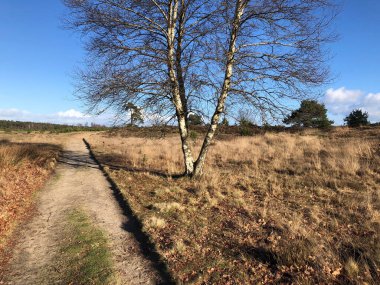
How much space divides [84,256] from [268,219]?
3734mm

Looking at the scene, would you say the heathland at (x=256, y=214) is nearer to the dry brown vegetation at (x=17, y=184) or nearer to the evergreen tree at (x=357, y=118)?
the dry brown vegetation at (x=17, y=184)

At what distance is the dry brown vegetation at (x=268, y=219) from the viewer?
4562 mm

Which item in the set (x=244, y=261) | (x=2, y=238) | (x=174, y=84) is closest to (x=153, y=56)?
(x=174, y=84)

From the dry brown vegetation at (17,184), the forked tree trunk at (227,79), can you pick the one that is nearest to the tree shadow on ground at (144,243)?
the dry brown vegetation at (17,184)

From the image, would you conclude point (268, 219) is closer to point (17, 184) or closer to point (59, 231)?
point (59, 231)

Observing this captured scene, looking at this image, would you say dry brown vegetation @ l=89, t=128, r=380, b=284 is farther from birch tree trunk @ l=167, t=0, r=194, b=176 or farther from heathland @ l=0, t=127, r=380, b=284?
birch tree trunk @ l=167, t=0, r=194, b=176

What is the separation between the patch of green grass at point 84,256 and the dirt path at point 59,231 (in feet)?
0.53

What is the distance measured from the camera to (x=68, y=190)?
10297mm

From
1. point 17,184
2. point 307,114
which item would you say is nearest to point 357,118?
point 307,114

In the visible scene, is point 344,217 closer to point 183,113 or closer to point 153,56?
point 183,113

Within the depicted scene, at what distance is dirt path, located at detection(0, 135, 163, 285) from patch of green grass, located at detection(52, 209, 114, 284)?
162 millimetres

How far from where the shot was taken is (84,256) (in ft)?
17.6

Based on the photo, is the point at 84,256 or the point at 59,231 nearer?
the point at 84,256

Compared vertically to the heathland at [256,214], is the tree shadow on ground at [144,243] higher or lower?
lower
